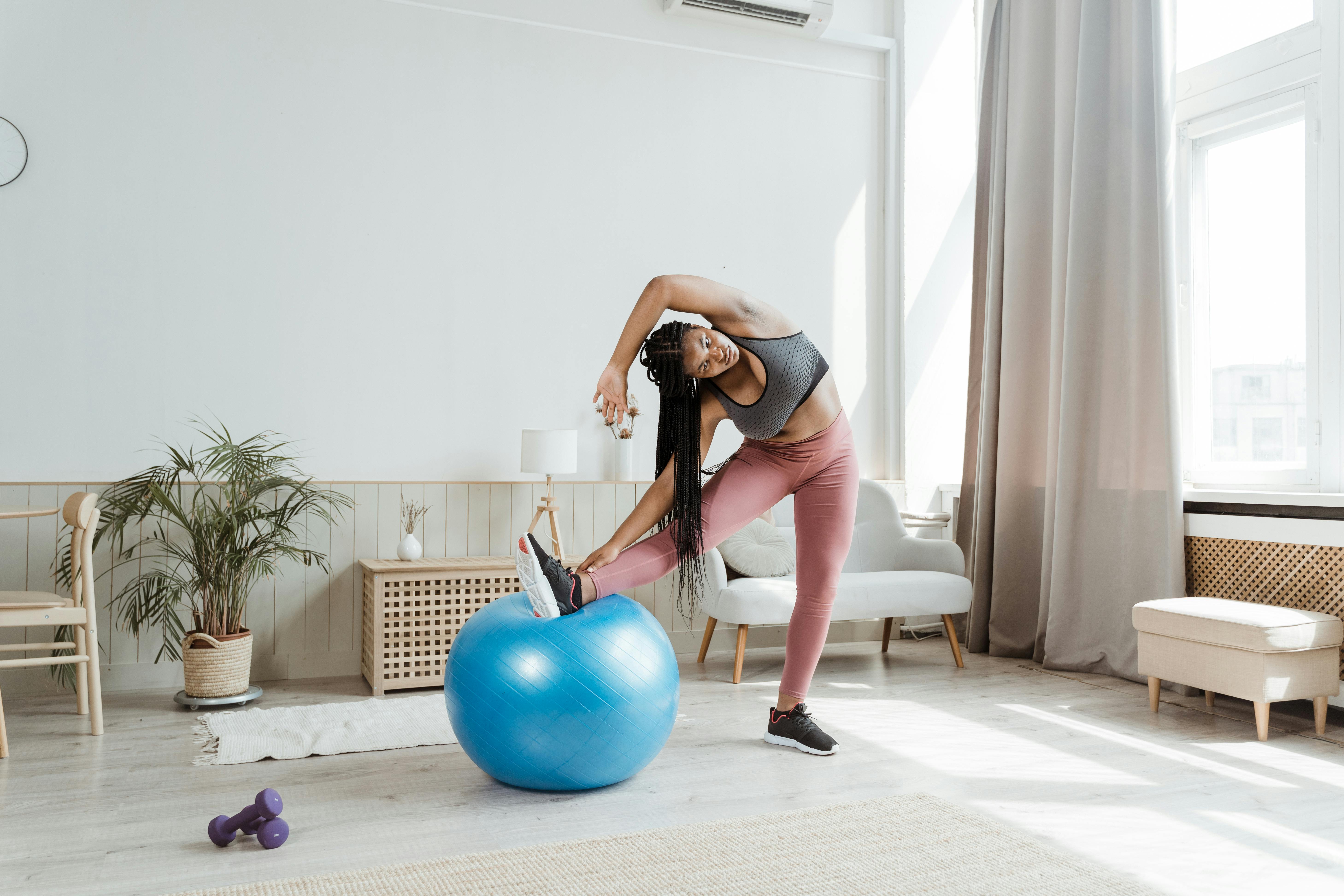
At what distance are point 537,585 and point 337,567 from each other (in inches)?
77.9

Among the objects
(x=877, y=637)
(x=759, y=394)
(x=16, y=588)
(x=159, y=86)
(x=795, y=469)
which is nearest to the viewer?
(x=759, y=394)

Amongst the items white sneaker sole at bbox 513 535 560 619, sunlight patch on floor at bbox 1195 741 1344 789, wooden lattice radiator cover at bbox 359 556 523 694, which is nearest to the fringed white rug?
wooden lattice radiator cover at bbox 359 556 523 694

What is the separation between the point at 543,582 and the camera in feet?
7.35

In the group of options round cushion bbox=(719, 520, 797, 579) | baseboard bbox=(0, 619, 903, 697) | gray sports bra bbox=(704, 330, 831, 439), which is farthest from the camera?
round cushion bbox=(719, 520, 797, 579)

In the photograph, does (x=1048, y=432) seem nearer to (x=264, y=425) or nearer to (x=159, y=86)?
(x=264, y=425)

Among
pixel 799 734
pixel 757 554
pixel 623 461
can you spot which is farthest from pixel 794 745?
pixel 623 461

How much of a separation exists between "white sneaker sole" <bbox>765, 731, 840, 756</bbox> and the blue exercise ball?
0.56m

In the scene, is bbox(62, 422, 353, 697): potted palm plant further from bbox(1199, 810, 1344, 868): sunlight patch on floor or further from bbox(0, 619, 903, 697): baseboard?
bbox(1199, 810, 1344, 868): sunlight patch on floor

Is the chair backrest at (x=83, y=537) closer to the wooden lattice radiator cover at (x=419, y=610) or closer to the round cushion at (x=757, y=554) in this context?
the wooden lattice radiator cover at (x=419, y=610)

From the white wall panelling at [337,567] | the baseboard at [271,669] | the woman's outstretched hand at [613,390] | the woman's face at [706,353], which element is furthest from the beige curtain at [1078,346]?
the woman's outstretched hand at [613,390]

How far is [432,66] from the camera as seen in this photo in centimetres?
414

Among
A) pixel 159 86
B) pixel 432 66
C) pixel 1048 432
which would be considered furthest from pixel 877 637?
pixel 159 86

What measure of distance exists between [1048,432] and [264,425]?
10.6ft

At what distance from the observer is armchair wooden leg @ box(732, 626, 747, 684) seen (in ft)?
12.1
